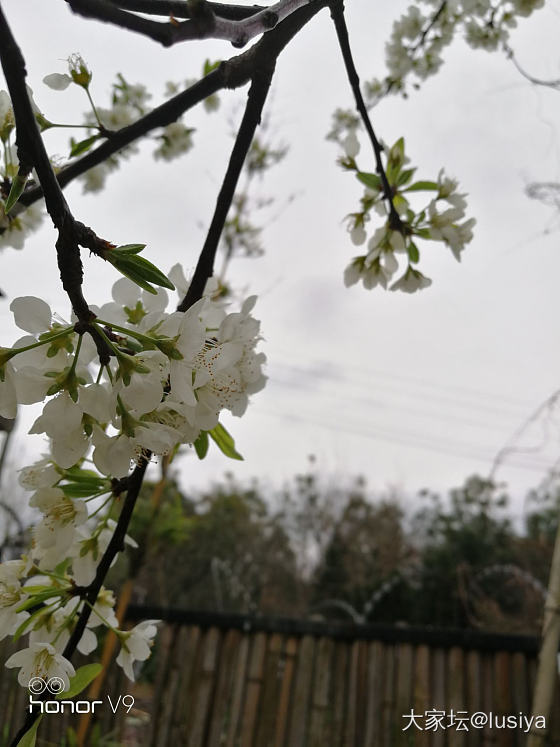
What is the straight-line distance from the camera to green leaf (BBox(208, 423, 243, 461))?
0.64 meters

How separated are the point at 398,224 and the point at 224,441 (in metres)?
0.44

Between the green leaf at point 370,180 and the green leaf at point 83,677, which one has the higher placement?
the green leaf at point 370,180

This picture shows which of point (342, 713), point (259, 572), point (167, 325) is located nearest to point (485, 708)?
point (342, 713)

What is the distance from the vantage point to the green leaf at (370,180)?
886mm

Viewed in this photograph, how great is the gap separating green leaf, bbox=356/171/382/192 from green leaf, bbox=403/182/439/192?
44 millimetres

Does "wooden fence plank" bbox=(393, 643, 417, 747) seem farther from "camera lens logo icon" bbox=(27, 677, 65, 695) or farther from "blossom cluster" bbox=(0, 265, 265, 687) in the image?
"camera lens logo icon" bbox=(27, 677, 65, 695)

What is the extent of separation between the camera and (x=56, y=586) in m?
0.57

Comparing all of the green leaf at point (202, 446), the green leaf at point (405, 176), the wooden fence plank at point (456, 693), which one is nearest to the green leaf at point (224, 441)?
the green leaf at point (202, 446)

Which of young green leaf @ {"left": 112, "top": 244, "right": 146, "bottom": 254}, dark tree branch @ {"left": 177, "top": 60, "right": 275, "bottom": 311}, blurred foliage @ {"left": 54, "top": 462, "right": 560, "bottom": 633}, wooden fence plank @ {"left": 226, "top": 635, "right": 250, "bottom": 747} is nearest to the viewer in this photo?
young green leaf @ {"left": 112, "top": 244, "right": 146, "bottom": 254}

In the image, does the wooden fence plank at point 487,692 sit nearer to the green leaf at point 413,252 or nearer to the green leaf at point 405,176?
the green leaf at point 413,252

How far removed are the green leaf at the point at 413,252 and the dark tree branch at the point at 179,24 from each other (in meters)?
0.53

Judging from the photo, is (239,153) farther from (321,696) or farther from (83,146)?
(321,696)

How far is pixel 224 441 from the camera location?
64cm

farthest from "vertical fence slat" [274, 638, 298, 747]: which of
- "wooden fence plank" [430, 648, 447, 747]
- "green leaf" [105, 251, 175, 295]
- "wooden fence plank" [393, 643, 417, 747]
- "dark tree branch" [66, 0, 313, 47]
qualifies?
"dark tree branch" [66, 0, 313, 47]
